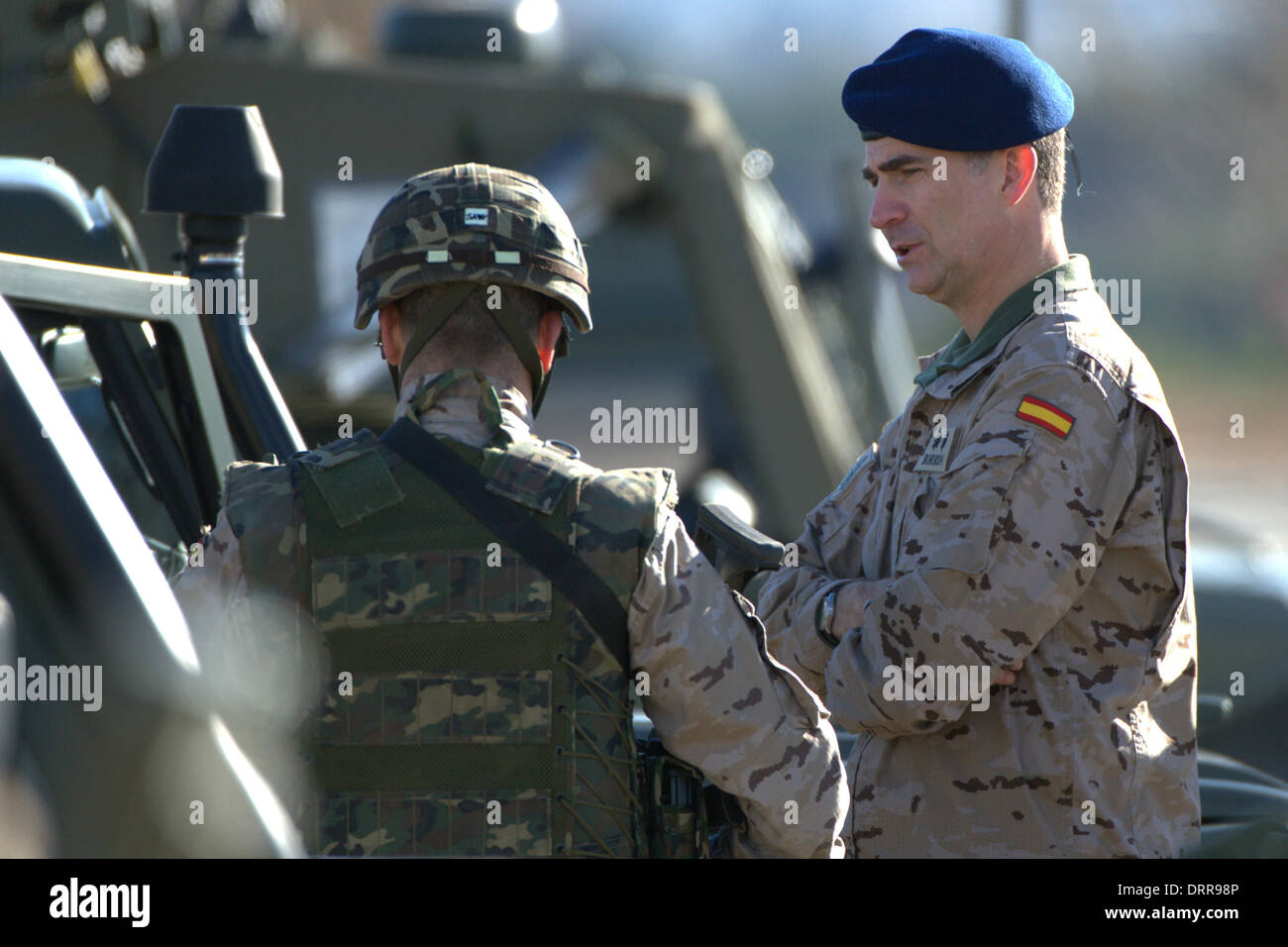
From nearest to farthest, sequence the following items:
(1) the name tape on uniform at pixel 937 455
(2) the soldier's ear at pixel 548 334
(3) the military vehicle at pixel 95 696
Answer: (3) the military vehicle at pixel 95 696 → (2) the soldier's ear at pixel 548 334 → (1) the name tape on uniform at pixel 937 455

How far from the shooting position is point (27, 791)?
43.1 inches

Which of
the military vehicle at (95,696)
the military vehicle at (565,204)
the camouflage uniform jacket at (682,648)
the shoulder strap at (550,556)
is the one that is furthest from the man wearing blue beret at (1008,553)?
the military vehicle at (565,204)

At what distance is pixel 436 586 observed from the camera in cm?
192

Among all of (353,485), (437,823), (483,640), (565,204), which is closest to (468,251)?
(353,485)

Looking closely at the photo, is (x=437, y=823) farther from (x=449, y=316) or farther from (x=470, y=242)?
(x=470, y=242)

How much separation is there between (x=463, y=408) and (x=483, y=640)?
0.31 meters

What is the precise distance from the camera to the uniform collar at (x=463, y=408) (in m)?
2.00

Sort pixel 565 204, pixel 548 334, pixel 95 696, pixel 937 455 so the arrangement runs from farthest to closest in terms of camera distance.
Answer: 1. pixel 565 204
2. pixel 937 455
3. pixel 548 334
4. pixel 95 696

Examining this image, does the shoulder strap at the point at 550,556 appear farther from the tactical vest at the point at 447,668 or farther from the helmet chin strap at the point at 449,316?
the helmet chin strap at the point at 449,316

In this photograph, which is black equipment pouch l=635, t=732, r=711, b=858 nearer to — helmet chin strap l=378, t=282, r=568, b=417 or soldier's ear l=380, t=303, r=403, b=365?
helmet chin strap l=378, t=282, r=568, b=417

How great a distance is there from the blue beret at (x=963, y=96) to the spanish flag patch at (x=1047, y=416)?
15.7 inches

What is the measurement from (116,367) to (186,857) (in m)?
1.92

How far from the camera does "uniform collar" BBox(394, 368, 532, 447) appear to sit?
1996mm

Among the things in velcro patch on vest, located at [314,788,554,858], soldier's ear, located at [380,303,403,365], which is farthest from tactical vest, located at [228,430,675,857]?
soldier's ear, located at [380,303,403,365]
